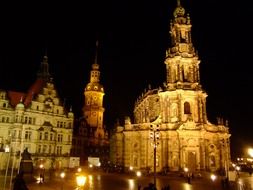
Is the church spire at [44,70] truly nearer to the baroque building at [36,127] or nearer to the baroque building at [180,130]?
the baroque building at [36,127]

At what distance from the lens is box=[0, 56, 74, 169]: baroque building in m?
52.6

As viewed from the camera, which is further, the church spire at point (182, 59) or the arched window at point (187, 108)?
the church spire at point (182, 59)

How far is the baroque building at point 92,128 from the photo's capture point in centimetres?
7644

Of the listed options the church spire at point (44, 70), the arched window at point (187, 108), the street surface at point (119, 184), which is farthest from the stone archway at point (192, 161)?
the church spire at point (44, 70)

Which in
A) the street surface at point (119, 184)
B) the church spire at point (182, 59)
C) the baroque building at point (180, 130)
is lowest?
the street surface at point (119, 184)

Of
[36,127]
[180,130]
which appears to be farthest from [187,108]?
[36,127]

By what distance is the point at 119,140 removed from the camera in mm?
62562

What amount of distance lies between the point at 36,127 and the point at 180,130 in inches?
1167

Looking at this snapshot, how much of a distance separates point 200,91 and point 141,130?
14.8 metres

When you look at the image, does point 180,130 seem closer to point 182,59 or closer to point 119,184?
point 182,59

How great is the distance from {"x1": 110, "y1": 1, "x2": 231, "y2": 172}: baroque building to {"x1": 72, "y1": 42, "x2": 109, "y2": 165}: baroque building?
16.2 metres

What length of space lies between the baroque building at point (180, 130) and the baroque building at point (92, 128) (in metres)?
16.2

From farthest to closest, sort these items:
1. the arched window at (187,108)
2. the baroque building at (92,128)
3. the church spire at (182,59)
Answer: the baroque building at (92,128) → the church spire at (182,59) → the arched window at (187,108)

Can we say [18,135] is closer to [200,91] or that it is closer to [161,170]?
[161,170]
